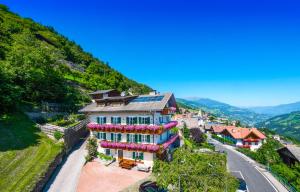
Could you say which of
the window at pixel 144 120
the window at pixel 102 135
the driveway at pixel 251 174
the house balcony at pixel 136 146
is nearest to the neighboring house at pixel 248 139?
the driveway at pixel 251 174

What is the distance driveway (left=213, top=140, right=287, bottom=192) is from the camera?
4394 cm

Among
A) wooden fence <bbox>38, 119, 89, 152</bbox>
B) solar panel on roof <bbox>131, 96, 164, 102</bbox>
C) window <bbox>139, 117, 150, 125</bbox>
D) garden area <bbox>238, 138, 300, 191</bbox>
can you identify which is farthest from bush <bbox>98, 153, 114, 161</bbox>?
garden area <bbox>238, 138, 300, 191</bbox>

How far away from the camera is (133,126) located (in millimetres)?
45250

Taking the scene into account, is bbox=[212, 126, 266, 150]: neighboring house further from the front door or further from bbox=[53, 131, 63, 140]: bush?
bbox=[53, 131, 63, 140]: bush

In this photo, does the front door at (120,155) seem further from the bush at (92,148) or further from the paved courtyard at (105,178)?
the bush at (92,148)

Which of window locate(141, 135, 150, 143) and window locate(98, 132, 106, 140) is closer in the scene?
window locate(141, 135, 150, 143)

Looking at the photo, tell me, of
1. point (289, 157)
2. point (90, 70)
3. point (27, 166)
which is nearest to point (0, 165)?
point (27, 166)

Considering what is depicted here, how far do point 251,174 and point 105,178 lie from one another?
104 feet

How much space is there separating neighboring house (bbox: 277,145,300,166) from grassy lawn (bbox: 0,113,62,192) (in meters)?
48.8

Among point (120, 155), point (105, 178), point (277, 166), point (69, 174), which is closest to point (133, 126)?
point (120, 155)

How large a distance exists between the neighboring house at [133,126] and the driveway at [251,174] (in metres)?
16.3

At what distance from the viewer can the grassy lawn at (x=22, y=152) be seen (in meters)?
31.7

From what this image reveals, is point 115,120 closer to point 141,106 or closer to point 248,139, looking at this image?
point 141,106

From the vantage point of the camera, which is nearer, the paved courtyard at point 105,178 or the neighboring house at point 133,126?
the paved courtyard at point 105,178
